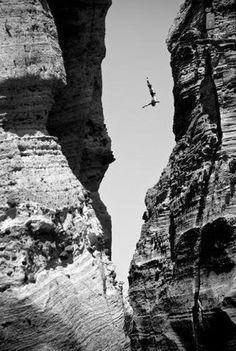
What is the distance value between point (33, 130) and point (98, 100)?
7.40 meters

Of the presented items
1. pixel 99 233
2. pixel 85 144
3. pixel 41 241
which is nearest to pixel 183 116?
pixel 85 144

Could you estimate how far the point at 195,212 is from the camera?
2522 centimetres

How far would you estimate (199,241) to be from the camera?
24.8 m

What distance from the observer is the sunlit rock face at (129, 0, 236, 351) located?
A: 2384 cm

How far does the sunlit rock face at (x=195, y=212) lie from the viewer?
2384 centimetres

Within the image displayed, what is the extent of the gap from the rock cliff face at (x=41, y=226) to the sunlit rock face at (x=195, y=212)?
5883 mm

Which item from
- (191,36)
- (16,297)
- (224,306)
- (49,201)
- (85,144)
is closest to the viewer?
(16,297)

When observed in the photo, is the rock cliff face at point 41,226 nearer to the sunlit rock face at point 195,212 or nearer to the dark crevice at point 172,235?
the sunlit rock face at point 195,212

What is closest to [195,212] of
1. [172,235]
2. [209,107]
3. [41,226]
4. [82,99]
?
[172,235]

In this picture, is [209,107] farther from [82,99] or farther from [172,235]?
[82,99]

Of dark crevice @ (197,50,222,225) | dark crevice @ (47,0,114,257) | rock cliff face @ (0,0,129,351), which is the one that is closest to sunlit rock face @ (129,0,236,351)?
dark crevice @ (197,50,222,225)

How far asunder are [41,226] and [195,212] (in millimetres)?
8836

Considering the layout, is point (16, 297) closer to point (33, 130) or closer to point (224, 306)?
point (33, 130)

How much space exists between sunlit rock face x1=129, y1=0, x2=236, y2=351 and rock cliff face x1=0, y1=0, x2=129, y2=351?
5.88 meters
